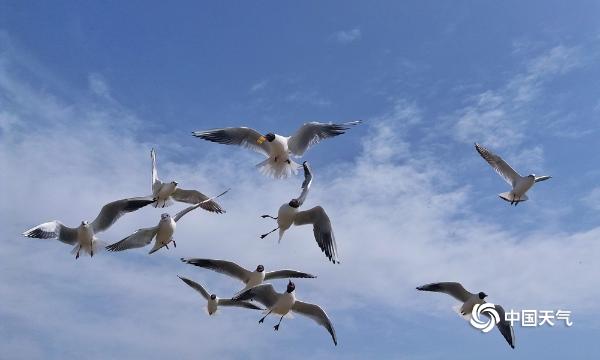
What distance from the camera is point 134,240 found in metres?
16.4

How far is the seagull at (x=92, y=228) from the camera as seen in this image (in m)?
17.9

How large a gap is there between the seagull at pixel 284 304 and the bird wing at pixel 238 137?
320cm

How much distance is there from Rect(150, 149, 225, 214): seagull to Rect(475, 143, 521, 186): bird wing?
269 inches

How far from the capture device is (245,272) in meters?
17.3

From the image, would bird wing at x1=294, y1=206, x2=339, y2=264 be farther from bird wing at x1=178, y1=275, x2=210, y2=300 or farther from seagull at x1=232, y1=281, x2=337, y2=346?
bird wing at x1=178, y1=275, x2=210, y2=300

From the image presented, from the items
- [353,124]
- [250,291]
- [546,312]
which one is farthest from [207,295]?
[546,312]

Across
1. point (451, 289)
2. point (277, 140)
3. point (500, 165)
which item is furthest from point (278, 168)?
point (500, 165)

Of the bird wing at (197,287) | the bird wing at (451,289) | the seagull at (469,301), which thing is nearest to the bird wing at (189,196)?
the bird wing at (197,287)

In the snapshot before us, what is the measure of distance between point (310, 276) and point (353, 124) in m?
3.47

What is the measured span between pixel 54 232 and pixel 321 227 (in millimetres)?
6938

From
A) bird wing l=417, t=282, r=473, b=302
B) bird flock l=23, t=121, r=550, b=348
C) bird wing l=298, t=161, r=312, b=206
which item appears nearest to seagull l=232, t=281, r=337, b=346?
bird flock l=23, t=121, r=550, b=348

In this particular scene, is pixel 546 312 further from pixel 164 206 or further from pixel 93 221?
pixel 93 221

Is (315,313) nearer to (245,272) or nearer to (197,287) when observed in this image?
(245,272)

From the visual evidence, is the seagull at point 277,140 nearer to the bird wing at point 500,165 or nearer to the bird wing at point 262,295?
the bird wing at point 262,295
